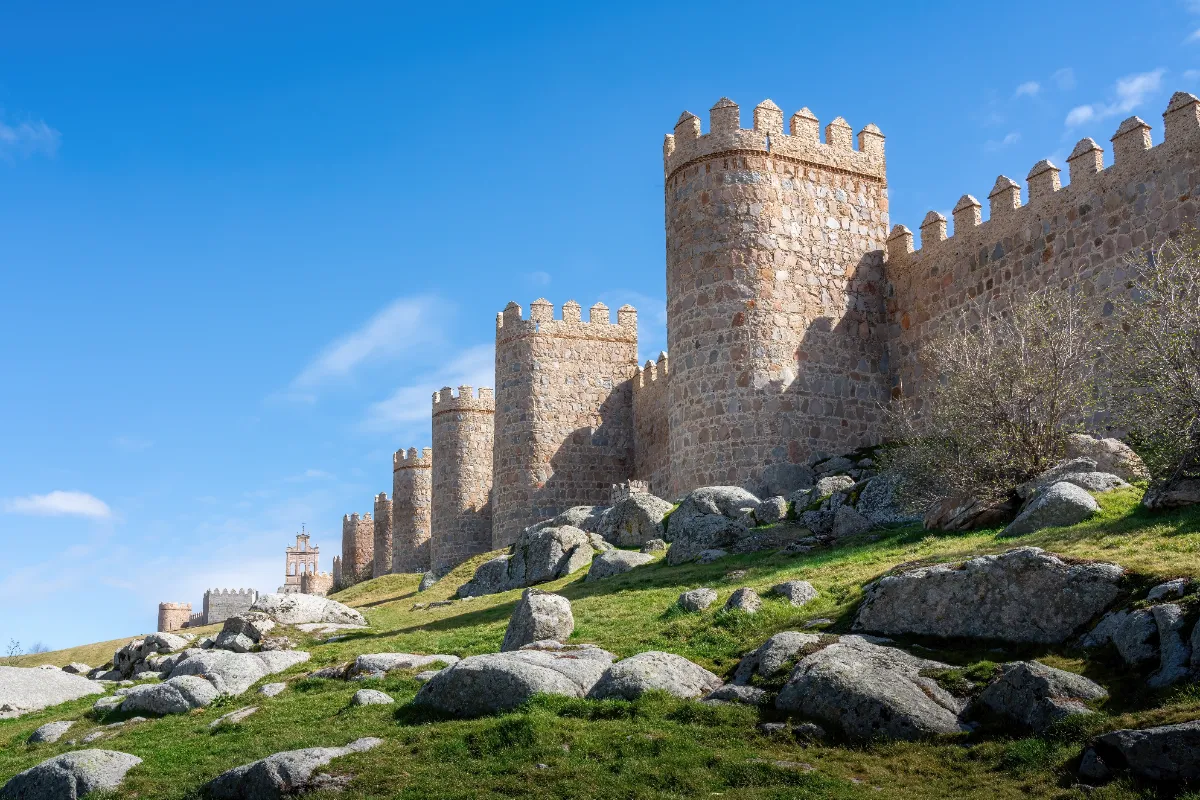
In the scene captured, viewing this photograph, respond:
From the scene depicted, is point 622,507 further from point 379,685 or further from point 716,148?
point 379,685

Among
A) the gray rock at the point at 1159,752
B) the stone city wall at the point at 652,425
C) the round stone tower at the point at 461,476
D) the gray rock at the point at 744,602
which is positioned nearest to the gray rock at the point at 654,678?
the gray rock at the point at 744,602

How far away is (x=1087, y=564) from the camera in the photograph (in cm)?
1198

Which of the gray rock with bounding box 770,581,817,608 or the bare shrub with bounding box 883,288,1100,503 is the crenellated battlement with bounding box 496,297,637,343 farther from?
the gray rock with bounding box 770,581,817,608

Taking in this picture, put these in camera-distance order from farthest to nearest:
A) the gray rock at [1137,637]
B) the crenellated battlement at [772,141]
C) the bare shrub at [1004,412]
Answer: the crenellated battlement at [772,141] < the bare shrub at [1004,412] < the gray rock at [1137,637]

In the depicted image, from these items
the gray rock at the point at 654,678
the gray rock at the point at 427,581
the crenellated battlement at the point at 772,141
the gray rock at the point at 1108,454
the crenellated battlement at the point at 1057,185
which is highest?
the crenellated battlement at the point at 772,141

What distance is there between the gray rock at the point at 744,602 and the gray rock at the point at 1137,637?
491cm

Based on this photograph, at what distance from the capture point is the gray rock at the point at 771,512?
22.6m

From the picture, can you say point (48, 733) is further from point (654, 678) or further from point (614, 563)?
point (614, 563)

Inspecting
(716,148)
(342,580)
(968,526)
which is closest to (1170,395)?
(968,526)

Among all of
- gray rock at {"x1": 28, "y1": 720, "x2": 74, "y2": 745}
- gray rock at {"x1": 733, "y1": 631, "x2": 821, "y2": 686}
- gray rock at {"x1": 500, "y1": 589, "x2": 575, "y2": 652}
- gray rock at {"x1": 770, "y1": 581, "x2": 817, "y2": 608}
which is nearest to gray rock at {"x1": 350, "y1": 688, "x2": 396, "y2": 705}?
gray rock at {"x1": 500, "y1": 589, "x2": 575, "y2": 652}

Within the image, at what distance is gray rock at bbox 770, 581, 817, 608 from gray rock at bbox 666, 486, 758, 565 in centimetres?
619

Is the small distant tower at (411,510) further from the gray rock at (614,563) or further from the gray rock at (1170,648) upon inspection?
the gray rock at (1170,648)

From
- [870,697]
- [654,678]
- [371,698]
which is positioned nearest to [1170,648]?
[870,697]

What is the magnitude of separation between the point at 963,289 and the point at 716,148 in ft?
21.1
